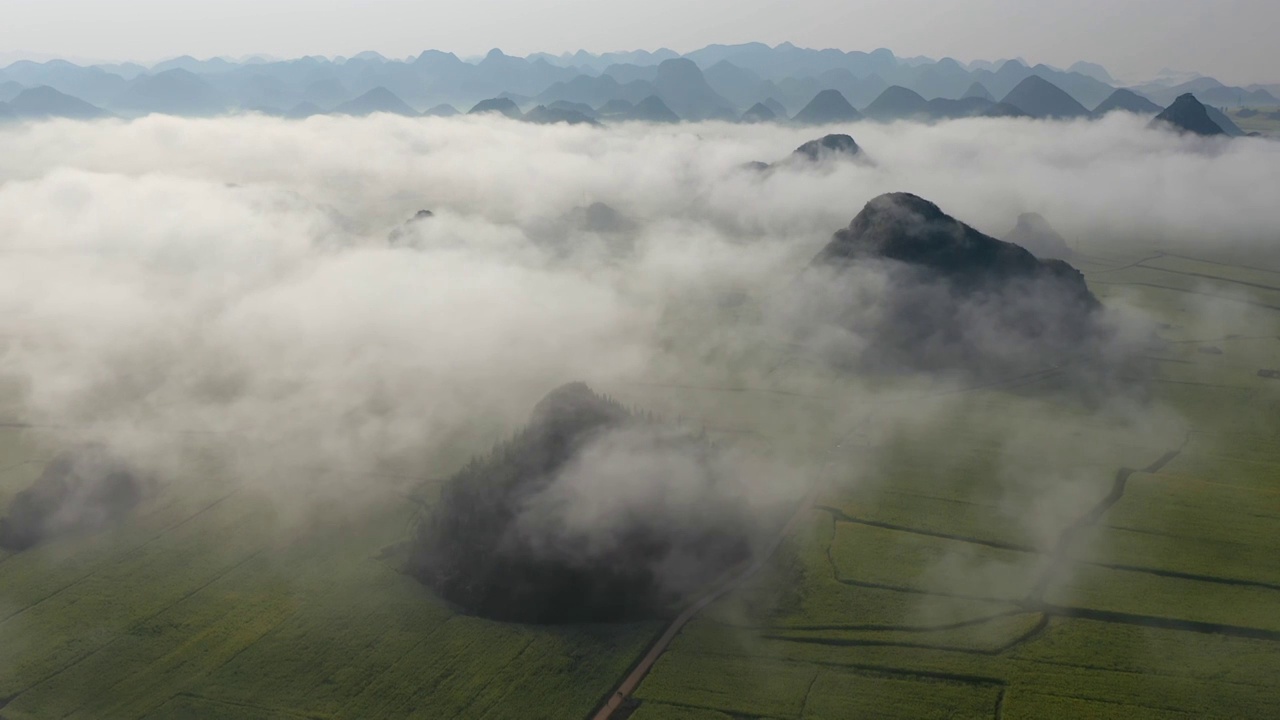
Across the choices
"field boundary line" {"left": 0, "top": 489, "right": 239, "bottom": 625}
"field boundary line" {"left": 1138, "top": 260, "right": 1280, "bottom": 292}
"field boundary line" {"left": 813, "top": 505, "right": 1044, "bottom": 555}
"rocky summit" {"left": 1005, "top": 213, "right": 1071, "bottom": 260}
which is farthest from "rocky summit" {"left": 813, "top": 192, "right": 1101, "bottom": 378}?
"field boundary line" {"left": 0, "top": 489, "right": 239, "bottom": 625}

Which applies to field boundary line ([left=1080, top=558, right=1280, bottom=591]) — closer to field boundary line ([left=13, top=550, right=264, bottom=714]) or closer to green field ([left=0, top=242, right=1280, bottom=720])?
green field ([left=0, top=242, right=1280, bottom=720])

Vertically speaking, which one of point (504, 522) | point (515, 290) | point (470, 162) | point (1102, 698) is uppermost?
point (470, 162)

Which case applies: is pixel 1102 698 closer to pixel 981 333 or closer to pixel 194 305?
pixel 981 333

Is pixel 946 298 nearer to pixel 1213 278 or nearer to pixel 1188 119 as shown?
pixel 1213 278

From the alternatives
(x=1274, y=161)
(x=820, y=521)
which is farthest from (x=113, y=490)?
(x=1274, y=161)

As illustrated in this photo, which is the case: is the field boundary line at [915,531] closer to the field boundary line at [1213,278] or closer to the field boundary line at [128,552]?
the field boundary line at [128,552]

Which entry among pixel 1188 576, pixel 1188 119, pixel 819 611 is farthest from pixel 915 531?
pixel 1188 119

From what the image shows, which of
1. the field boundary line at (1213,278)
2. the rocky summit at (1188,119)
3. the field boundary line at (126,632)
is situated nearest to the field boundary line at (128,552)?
the field boundary line at (126,632)
